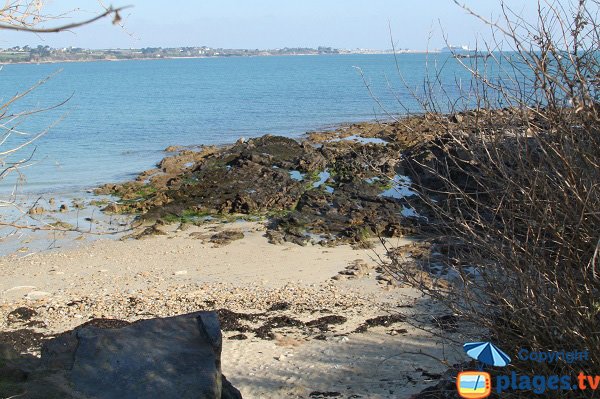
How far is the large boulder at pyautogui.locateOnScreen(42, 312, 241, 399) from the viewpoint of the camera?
4.95m

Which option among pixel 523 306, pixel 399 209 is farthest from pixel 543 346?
pixel 399 209

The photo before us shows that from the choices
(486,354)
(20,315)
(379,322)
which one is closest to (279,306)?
→ (379,322)

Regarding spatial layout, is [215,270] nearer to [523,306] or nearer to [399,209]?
[399,209]

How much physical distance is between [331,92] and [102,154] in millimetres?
36554

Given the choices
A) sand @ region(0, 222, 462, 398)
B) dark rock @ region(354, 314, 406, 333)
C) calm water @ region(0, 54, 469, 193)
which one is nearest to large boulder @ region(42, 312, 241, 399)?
sand @ region(0, 222, 462, 398)

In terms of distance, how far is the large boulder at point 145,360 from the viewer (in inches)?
195

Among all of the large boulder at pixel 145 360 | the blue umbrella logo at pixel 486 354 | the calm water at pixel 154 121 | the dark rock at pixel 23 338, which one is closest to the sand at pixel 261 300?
the dark rock at pixel 23 338

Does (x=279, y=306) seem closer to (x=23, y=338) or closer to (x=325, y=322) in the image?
(x=325, y=322)

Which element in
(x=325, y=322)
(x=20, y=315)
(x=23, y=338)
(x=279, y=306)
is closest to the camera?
(x=23, y=338)

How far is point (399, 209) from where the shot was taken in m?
16.7

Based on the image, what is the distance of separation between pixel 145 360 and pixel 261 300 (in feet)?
18.5

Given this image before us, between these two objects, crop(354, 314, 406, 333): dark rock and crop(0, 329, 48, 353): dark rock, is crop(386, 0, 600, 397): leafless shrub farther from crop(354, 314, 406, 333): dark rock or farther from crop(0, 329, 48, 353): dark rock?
crop(0, 329, 48, 353): dark rock

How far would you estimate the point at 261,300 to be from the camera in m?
10.8

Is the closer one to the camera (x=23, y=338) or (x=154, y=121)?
(x=23, y=338)
